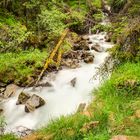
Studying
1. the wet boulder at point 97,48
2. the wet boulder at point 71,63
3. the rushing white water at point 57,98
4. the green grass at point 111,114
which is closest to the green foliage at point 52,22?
the wet boulder at point 71,63

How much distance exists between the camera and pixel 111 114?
6645 mm

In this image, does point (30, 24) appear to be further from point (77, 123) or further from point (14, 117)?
point (77, 123)

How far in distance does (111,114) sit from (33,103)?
334 cm

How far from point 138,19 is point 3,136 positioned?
4236mm

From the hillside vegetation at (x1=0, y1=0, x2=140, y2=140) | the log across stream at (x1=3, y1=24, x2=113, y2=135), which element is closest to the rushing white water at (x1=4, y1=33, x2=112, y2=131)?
the log across stream at (x1=3, y1=24, x2=113, y2=135)

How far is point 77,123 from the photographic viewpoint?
22.1ft

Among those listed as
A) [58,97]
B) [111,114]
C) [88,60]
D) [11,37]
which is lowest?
[58,97]

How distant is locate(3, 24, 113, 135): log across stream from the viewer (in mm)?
8961

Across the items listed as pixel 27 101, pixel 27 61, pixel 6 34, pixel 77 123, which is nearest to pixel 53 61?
pixel 27 61

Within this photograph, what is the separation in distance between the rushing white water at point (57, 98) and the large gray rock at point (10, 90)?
155mm

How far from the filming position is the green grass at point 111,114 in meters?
6.19

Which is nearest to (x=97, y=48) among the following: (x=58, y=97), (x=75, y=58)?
(x=75, y=58)

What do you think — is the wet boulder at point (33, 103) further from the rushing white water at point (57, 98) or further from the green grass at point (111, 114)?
the green grass at point (111, 114)

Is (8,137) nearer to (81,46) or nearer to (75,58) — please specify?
(75,58)
